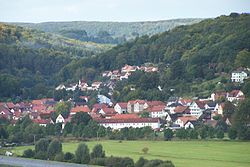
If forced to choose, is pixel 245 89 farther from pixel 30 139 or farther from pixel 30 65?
pixel 30 65

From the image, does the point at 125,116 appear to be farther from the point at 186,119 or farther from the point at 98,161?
the point at 98,161

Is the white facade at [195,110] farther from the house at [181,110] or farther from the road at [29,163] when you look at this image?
the road at [29,163]

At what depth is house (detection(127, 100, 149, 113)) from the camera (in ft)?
207

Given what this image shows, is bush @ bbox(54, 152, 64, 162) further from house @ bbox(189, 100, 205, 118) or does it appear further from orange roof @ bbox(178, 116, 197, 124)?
house @ bbox(189, 100, 205, 118)

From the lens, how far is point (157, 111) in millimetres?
60344

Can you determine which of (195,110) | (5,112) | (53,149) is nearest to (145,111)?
(195,110)

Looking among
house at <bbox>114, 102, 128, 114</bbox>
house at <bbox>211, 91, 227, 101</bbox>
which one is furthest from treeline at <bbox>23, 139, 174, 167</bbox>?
house at <bbox>114, 102, 128, 114</bbox>

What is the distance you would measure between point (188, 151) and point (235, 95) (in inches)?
750

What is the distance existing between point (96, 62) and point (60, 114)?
25544 millimetres

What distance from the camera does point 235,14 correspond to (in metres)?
90.2

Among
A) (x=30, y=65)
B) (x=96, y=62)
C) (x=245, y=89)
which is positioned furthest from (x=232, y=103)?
(x=30, y=65)

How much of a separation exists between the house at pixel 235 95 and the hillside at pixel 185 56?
133 inches

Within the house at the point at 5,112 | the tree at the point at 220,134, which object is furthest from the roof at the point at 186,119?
the house at the point at 5,112

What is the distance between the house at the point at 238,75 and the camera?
6327cm
